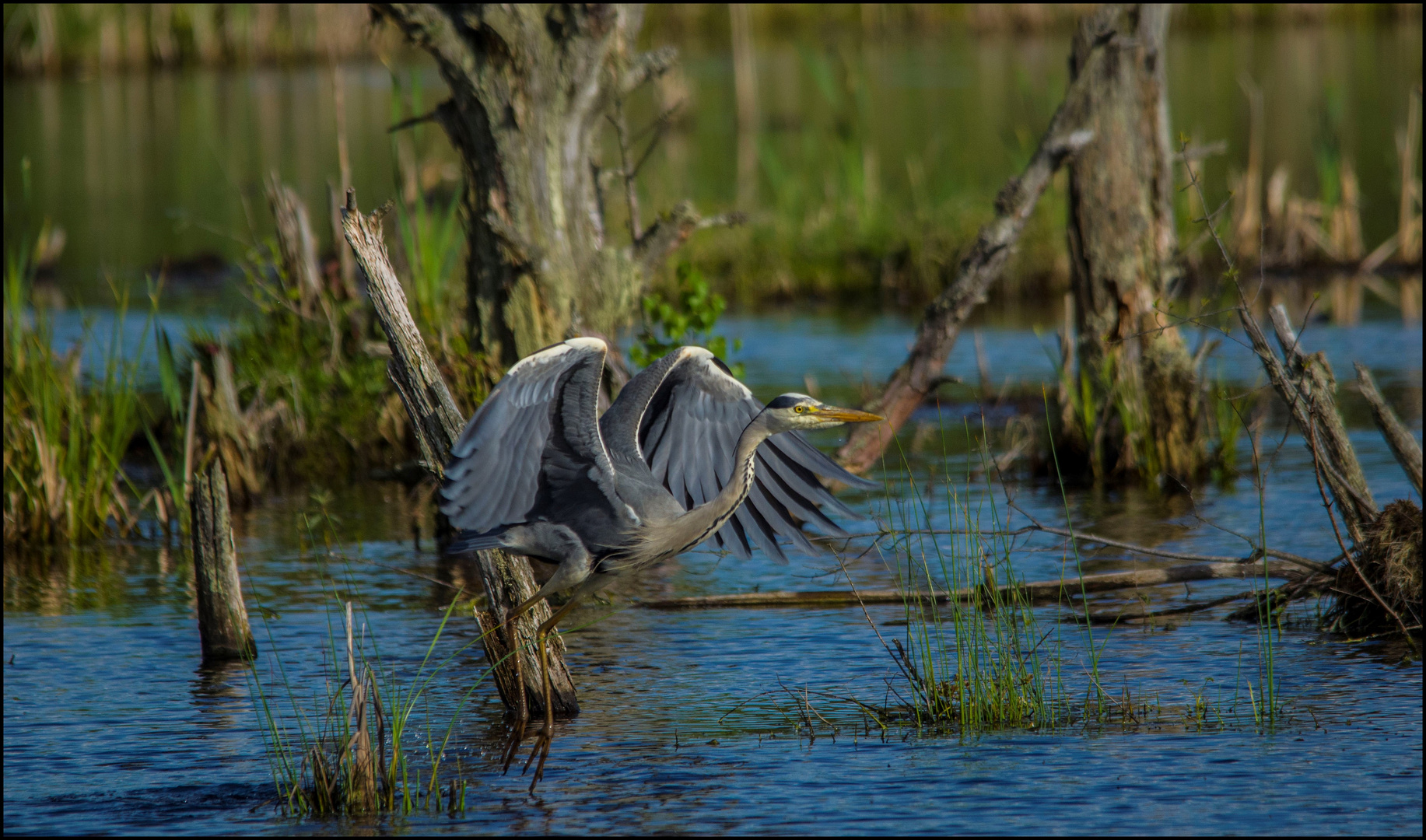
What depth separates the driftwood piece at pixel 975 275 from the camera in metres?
8.15

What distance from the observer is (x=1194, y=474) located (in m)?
9.09

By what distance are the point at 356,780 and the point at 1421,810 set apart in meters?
3.08

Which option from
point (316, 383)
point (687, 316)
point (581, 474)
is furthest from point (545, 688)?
point (316, 383)

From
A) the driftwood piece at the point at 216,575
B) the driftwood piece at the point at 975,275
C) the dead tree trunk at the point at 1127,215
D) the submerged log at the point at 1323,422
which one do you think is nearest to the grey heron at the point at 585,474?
the driftwood piece at the point at 216,575

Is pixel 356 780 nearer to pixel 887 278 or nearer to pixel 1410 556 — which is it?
pixel 1410 556

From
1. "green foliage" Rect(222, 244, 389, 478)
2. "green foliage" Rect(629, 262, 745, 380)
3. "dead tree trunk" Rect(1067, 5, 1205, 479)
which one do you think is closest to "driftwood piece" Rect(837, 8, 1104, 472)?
"dead tree trunk" Rect(1067, 5, 1205, 479)

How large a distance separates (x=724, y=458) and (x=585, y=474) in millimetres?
872

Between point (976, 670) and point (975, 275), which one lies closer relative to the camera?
point (976, 670)

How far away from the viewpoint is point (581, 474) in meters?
5.31

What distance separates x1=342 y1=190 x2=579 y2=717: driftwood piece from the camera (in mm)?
5523

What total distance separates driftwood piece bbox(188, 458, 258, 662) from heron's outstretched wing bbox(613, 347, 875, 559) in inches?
→ 65.7

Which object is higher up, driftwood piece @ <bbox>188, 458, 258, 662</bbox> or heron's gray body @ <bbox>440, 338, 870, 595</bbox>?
heron's gray body @ <bbox>440, 338, 870, 595</bbox>

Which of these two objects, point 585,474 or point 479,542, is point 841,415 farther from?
point 479,542

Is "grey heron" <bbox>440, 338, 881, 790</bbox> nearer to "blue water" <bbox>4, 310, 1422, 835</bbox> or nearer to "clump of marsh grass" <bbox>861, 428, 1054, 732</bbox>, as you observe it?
"clump of marsh grass" <bbox>861, 428, 1054, 732</bbox>
